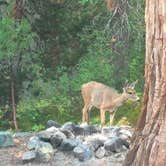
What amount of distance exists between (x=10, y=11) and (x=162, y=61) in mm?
9818

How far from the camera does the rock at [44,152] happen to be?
9875 millimetres

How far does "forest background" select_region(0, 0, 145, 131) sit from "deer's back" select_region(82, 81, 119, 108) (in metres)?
0.66

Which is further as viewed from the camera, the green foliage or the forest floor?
the green foliage

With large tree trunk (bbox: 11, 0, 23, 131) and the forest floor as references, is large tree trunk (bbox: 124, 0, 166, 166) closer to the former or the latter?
the forest floor

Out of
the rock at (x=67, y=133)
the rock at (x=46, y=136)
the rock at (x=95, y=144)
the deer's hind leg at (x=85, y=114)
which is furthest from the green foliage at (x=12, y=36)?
the rock at (x=95, y=144)

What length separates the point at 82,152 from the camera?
1002cm

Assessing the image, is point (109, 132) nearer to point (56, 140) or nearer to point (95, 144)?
point (95, 144)

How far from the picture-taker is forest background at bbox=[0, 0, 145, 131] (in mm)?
16781

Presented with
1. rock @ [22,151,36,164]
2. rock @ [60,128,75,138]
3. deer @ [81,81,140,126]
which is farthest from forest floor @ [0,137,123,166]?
deer @ [81,81,140,126]

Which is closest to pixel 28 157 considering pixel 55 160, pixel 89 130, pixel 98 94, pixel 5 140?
pixel 55 160

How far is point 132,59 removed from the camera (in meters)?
19.4

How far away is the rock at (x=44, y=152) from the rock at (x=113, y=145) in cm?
79

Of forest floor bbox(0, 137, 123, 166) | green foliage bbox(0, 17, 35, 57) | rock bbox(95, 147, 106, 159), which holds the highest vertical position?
green foliage bbox(0, 17, 35, 57)

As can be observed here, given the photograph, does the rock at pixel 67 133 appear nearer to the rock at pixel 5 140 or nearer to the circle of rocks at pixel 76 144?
the circle of rocks at pixel 76 144
